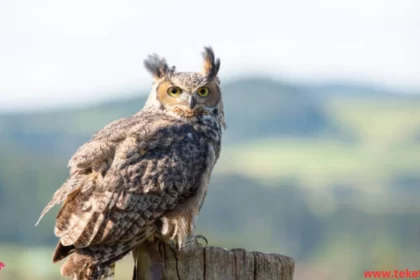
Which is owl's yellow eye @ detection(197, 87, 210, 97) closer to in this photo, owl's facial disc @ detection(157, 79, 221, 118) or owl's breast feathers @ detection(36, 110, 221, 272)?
owl's facial disc @ detection(157, 79, 221, 118)

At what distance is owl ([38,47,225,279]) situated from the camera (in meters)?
8.62

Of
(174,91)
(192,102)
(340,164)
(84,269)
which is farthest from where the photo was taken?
(340,164)

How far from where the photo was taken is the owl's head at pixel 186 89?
1016 centimetres

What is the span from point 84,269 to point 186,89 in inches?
90.1

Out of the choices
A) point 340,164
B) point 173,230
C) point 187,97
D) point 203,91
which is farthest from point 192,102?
point 340,164

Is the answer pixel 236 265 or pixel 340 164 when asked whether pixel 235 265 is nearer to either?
pixel 236 265

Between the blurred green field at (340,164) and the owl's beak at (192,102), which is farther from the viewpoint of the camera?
the blurred green field at (340,164)

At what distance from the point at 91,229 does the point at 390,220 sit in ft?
442

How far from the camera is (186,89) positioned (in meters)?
10.2

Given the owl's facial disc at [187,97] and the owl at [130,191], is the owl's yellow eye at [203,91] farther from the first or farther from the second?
the owl at [130,191]

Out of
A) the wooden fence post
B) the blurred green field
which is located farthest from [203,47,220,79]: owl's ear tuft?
the blurred green field

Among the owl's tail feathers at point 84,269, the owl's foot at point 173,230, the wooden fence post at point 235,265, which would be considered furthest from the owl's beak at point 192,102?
the wooden fence post at point 235,265

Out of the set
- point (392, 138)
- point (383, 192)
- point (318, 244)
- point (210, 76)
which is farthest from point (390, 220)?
point (210, 76)

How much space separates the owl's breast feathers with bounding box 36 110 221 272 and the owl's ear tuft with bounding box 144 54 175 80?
0.83 m
